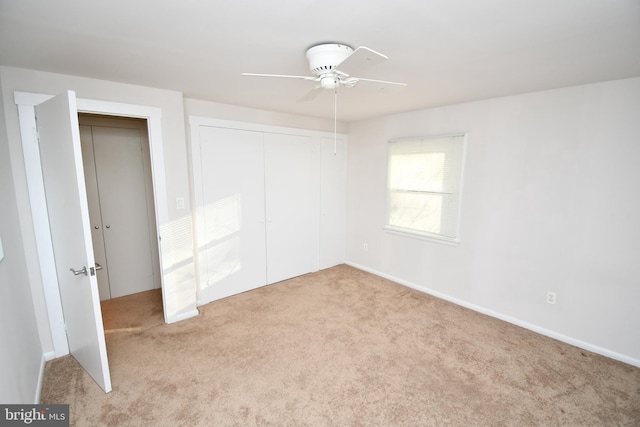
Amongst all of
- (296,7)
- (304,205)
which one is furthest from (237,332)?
(296,7)

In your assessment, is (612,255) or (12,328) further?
A: (612,255)

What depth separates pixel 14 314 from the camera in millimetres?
1693

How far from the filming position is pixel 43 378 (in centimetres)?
210

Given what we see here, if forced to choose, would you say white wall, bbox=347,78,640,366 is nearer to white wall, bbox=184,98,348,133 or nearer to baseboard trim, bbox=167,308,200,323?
white wall, bbox=184,98,348,133

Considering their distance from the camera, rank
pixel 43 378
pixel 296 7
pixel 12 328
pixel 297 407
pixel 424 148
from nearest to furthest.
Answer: pixel 296 7, pixel 12 328, pixel 297 407, pixel 43 378, pixel 424 148

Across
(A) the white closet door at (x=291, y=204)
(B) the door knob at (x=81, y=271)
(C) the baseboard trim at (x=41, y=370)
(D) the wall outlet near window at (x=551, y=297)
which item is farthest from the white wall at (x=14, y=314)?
(D) the wall outlet near window at (x=551, y=297)

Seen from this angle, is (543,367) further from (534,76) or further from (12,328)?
(12,328)

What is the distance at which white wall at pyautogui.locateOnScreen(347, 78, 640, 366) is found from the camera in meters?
2.30

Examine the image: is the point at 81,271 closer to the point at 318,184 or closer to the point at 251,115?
the point at 251,115

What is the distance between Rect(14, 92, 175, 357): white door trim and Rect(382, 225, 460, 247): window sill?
117 inches

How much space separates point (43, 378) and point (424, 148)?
4194mm

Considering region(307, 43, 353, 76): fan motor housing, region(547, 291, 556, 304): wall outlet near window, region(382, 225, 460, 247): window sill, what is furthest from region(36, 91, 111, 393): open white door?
region(547, 291, 556, 304): wall outlet near window

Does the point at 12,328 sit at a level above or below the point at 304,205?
below

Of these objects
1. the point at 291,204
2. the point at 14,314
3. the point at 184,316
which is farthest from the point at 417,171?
the point at 14,314
